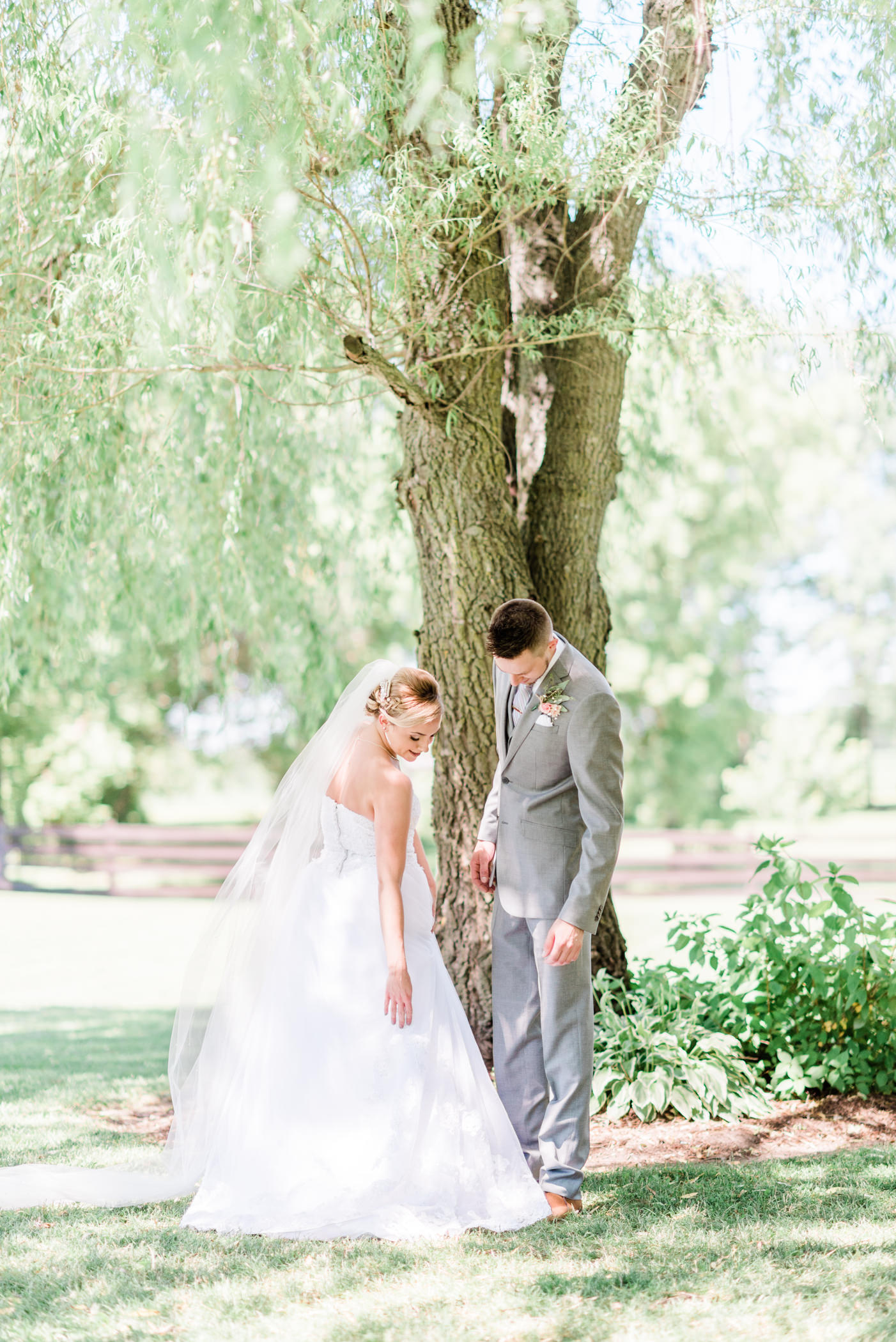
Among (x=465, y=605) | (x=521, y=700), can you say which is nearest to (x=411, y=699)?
(x=521, y=700)

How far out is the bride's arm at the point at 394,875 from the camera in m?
3.59

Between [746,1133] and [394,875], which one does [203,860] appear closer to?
[746,1133]

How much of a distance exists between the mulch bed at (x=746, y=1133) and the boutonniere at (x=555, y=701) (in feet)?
5.45

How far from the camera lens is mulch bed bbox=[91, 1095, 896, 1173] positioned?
4.34 m

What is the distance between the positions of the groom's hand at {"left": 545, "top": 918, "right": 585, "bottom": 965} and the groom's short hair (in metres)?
0.82

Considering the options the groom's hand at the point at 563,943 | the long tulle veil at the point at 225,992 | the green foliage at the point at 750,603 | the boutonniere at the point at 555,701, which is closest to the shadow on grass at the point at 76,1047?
the long tulle veil at the point at 225,992

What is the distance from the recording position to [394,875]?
3.64 meters

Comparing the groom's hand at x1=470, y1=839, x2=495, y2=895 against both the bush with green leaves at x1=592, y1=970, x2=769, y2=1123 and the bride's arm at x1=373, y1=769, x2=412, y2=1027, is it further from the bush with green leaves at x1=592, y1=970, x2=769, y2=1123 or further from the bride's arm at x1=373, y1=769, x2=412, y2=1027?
the bush with green leaves at x1=592, y1=970, x2=769, y2=1123

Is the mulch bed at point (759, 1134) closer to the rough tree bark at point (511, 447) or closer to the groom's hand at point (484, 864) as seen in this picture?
the rough tree bark at point (511, 447)

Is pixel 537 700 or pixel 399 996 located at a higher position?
pixel 537 700

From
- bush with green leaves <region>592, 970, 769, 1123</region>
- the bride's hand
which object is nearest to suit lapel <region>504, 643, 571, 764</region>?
the bride's hand

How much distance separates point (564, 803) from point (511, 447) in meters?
2.23

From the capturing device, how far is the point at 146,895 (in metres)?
16.9

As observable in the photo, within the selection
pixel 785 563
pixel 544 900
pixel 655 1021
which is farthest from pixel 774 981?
pixel 785 563
